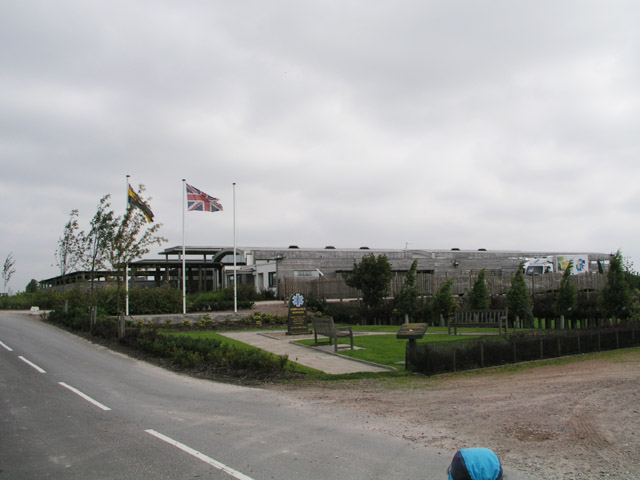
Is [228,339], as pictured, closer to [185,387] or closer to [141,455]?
[185,387]

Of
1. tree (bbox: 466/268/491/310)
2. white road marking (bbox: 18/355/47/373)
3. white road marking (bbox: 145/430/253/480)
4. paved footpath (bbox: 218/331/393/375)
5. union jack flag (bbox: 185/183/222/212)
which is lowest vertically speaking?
paved footpath (bbox: 218/331/393/375)

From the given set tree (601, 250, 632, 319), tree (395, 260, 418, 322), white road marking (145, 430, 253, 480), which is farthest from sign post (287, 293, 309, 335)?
white road marking (145, 430, 253, 480)

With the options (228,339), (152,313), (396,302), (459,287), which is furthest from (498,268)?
(228,339)

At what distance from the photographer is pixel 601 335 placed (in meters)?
16.3

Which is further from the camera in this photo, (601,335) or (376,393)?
(601,335)

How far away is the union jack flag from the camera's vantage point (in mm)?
26891

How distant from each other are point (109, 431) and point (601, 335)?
47.2 feet

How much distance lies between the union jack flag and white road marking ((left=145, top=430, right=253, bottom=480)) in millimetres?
20266

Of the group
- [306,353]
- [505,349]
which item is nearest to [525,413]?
[505,349]

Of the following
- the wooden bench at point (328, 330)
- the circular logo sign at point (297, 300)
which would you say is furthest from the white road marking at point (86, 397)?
the circular logo sign at point (297, 300)

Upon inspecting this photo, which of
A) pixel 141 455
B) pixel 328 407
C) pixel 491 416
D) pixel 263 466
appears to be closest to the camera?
pixel 263 466

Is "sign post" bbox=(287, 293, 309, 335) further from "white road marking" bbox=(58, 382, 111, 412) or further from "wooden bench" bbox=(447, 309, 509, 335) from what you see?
"white road marking" bbox=(58, 382, 111, 412)

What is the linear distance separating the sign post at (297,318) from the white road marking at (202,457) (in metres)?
14.0

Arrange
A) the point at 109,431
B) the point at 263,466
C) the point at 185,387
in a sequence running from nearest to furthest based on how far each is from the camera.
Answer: the point at 263,466 → the point at 109,431 → the point at 185,387
